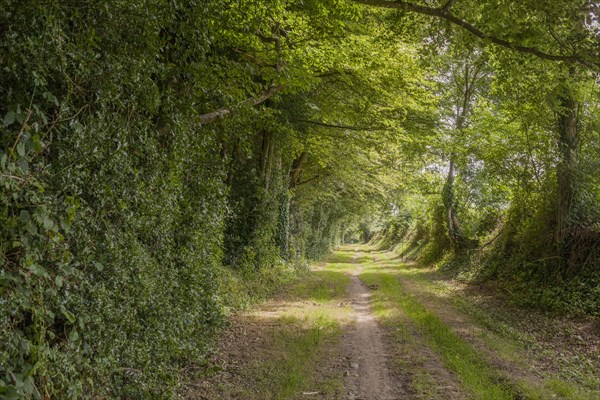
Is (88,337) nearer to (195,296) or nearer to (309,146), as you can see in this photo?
(195,296)

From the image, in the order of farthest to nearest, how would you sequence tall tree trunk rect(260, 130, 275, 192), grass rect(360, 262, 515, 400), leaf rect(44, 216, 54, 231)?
tall tree trunk rect(260, 130, 275, 192) → grass rect(360, 262, 515, 400) → leaf rect(44, 216, 54, 231)

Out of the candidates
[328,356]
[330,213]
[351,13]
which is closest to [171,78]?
[351,13]

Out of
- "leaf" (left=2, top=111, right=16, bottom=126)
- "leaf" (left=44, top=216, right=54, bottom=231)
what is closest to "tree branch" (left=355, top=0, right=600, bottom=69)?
"leaf" (left=2, top=111, right=16, bottom=126)

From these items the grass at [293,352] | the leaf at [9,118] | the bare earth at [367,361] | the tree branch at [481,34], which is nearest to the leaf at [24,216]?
the leaf at [9,118]

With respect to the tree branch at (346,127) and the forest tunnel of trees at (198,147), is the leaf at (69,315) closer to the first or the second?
the forest tunnel of trees at (198,147)

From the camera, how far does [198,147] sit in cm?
795

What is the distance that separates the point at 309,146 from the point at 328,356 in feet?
39.6

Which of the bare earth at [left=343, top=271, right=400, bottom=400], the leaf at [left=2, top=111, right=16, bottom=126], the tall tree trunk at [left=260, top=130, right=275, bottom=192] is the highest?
the tall tree trunk at [left=260, top=130, right=275, bottom=192]

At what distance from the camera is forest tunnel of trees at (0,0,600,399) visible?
411 centimetres

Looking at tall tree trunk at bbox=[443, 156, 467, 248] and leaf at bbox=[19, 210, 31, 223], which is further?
tall tree trunk at bbox=[443, 156, 467, 248]

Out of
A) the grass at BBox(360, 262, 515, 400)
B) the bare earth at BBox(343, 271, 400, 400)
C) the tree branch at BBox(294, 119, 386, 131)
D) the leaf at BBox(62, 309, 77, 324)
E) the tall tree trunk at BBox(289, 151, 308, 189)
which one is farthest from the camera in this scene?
the tall tree trunk at BBox(289, 151, 308, 189)

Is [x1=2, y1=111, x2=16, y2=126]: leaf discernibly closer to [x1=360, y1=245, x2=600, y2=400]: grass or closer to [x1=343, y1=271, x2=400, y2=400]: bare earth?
[x1=343, y1=271, x2=400, y2=400]: bare earth

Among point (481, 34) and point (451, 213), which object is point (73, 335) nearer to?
point (481, 34)

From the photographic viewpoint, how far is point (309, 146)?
19.5 metres
